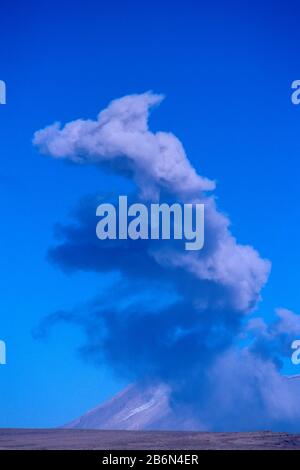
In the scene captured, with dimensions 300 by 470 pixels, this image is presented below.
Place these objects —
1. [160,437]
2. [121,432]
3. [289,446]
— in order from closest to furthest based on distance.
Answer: [289,446] → [160,437] → [121,432]

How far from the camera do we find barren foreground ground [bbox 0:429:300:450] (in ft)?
29.9

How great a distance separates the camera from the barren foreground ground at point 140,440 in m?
9.12

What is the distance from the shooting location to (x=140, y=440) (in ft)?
32.2
